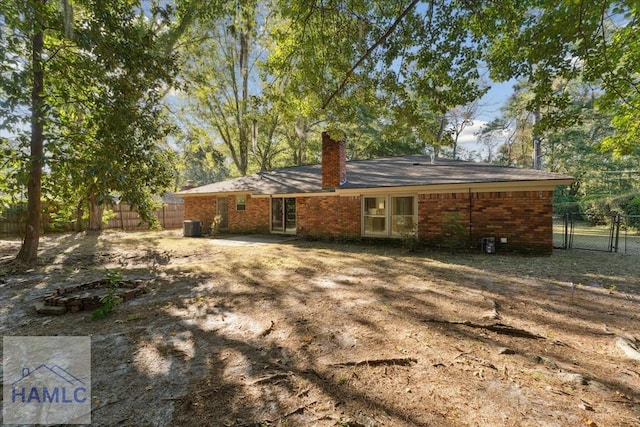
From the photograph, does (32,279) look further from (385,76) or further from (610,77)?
(610,77)

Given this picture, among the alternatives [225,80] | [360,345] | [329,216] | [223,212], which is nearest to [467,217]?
[329,216]

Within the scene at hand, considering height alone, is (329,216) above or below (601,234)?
above

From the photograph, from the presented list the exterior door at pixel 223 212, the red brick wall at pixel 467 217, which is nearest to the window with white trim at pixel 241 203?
the exterior door at pixel 223 212

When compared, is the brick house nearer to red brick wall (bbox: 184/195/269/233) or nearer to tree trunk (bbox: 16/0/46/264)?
red brick wall (bbox: 184/195/269/233)

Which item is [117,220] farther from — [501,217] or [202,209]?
[501,217]

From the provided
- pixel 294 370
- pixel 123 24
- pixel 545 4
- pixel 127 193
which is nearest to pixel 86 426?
pixel 294 370

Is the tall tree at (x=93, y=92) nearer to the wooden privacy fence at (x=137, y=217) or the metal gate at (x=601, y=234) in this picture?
the wooden privacy fence at (x=137, y=217)

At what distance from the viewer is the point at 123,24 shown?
578 cm

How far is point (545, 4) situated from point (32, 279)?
11.8 meters

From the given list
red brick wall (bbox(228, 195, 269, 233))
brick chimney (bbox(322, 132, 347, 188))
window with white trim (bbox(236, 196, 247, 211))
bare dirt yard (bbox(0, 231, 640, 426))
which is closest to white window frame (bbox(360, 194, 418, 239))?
brick chimney (bbox(322, 132, 347, 188))

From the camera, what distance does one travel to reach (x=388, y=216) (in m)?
10.8

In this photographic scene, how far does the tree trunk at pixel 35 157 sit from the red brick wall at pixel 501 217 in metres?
10.7

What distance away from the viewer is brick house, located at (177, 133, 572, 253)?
8461 millimetres

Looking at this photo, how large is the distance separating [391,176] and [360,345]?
30.2 feet
